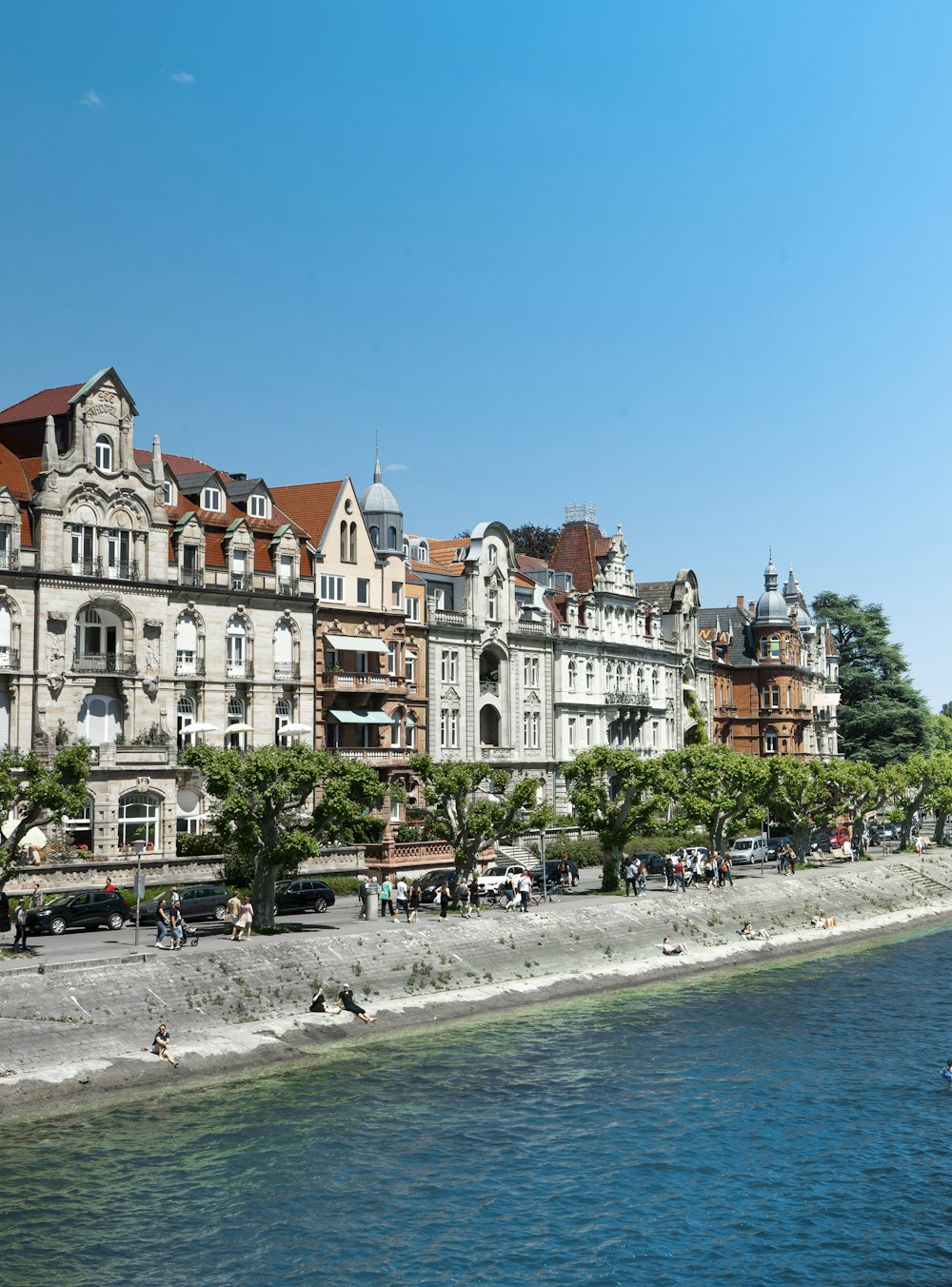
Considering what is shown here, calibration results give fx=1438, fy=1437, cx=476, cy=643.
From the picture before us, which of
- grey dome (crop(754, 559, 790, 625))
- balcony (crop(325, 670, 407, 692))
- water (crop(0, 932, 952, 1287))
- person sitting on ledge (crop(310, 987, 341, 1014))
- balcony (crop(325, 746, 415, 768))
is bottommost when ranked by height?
water (crop(0, 932, 952, 1287))

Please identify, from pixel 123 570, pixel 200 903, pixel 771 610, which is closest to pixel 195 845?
pixel 200 903

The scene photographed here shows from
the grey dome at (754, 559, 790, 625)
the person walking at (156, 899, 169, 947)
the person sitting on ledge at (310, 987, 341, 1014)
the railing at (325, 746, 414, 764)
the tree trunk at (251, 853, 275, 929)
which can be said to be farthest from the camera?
the grey dome at (754, 559, 790, 625)

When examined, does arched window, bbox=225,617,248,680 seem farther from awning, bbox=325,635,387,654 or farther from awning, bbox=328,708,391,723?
awning, bbox=328,708,391,723

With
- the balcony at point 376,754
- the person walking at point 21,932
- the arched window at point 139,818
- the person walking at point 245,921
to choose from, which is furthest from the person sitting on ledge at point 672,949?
the person walking at point 21,932

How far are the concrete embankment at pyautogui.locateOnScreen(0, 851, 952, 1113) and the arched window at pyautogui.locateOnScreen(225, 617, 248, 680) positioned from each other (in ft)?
62.3

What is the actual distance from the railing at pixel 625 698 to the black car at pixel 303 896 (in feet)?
154

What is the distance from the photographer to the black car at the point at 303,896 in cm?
6881

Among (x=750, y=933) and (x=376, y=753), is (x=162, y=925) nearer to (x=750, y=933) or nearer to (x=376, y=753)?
(x=376, y=753)

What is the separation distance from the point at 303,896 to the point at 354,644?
23007 mm

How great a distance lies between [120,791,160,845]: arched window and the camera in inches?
2968

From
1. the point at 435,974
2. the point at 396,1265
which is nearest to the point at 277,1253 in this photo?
the point at 396,1265

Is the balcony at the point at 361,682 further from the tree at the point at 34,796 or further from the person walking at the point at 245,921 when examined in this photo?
the tree at the point at 34,796

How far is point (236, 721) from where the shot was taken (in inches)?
3258

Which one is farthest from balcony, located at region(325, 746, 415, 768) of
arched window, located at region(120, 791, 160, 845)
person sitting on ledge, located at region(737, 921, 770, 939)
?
person sitting on ledge, located at region(737, 921, 770, 939)
